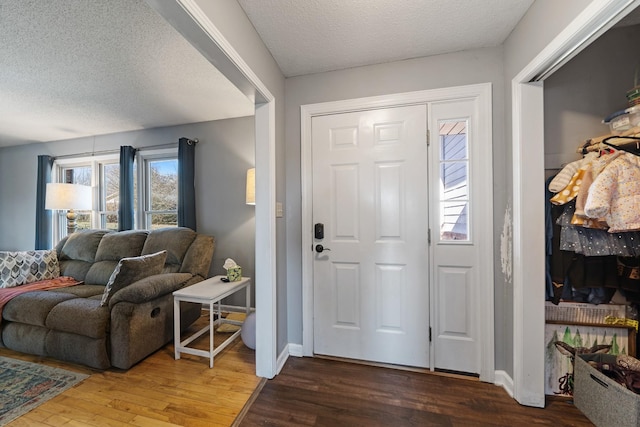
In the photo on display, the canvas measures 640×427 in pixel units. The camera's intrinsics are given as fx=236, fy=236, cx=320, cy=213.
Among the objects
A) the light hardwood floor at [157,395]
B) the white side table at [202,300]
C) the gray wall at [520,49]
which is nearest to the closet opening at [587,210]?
the gray wall at [520,49]

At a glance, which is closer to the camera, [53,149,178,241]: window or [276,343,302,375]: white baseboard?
[276,343,302,375]: white baseboard

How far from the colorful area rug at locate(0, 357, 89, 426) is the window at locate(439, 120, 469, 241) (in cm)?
288

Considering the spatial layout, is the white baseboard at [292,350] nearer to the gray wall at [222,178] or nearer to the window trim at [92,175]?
the gray wall at [222,178]

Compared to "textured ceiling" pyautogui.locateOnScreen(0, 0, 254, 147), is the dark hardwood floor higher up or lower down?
lower down

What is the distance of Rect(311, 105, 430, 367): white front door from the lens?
178cm

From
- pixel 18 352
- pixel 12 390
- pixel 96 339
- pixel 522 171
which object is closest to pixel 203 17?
pixel 522 171

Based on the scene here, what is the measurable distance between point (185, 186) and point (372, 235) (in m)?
2.49

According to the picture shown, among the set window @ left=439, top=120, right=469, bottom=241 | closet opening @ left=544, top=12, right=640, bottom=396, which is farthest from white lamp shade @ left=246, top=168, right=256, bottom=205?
closet opening @ left=544, top=12, right=640, bottom=396

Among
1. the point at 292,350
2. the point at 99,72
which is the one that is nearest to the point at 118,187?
the point at 99,72

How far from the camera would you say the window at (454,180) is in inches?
68.0

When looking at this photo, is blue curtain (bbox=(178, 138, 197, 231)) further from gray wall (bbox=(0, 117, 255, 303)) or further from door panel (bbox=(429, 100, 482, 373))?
door panel (bbox=(429, 100, 482, 373))

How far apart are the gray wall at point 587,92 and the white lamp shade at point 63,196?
5070 mm

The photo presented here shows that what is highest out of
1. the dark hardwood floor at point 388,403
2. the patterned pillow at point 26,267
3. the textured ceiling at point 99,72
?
the textured ceiling at point 99,72

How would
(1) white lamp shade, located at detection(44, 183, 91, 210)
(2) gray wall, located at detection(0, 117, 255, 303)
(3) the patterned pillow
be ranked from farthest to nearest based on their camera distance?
(1) white lamp shade, located at detection(44, 183, 91, 210)
(2) gray wall, located at detection(0, 117, 255, 303)
(3) the patterned pillow
